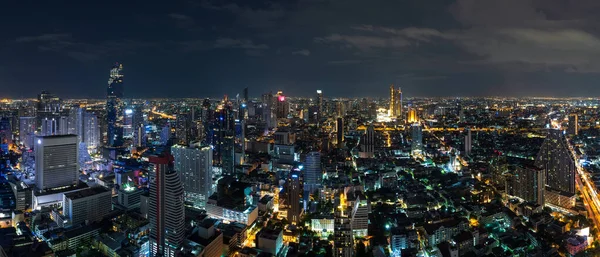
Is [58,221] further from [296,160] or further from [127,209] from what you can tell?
[296,160]

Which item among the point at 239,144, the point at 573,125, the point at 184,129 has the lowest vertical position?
the point at 239,144

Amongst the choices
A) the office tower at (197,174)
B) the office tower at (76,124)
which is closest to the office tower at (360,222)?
the office tower at (197,174)

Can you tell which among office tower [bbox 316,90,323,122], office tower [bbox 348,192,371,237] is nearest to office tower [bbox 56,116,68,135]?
office tower [bbox 316,90,323,122]

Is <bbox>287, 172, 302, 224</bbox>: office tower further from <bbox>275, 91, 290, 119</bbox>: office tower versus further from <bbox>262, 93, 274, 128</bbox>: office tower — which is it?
<bbox>275, 91, 290, 119</bbox>: office tower

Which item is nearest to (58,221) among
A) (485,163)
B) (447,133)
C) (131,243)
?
(131,243)

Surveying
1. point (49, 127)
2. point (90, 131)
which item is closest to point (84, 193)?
point (49, 127)

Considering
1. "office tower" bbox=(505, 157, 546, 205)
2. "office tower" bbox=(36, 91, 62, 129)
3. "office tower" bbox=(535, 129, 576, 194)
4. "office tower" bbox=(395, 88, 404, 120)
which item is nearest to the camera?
"office tower" bbox=(505, 157, 546, 205)

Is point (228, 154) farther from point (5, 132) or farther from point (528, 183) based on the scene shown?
point (5, 132)
